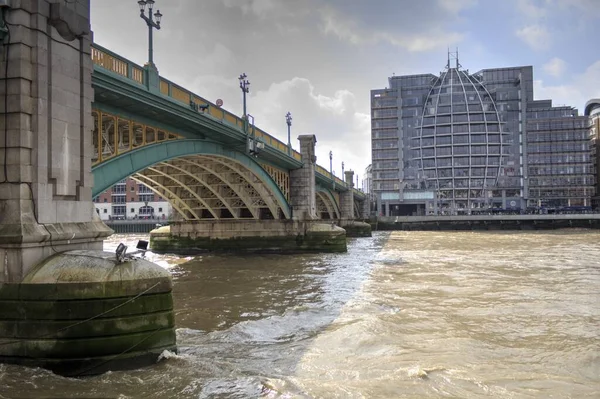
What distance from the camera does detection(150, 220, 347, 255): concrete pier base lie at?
33.6m

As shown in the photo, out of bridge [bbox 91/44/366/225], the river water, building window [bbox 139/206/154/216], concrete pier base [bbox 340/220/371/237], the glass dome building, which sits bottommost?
the river water

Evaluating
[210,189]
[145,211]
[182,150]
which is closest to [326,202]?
[210,189]

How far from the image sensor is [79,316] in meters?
7.59

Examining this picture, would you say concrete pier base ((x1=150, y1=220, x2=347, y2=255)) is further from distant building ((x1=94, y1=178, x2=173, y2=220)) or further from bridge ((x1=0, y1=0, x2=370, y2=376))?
distant building ((x1=94, y1=178, x2=173, y2=220))

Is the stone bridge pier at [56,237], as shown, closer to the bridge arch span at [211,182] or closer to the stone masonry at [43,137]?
the stone masonry at [43,137]

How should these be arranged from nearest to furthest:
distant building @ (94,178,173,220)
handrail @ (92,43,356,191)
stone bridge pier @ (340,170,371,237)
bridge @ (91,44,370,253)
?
handrail @ (92,43,356,191), bridge @ (91,44,370,253), stone bridge pier @ (340,170,371,237), distant building @ (94,178,173,220)

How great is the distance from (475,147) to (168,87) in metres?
97.5

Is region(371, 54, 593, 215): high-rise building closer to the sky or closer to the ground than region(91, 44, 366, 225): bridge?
closer to the sky

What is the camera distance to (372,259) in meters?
29.1

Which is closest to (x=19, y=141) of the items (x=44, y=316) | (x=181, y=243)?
(x=44, y=316)

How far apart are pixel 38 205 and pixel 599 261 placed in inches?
1053

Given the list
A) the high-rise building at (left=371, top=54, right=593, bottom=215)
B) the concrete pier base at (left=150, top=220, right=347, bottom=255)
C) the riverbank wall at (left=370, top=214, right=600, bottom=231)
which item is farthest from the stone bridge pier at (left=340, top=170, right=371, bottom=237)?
the high-rise building at (left=371, top=54, right=593, bottom=215)

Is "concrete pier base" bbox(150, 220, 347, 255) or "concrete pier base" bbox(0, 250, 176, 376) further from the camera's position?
"concrete pier base" bbox(150, 220, 347, 255)

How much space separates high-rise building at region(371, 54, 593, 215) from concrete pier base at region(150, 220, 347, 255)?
7695 cm
